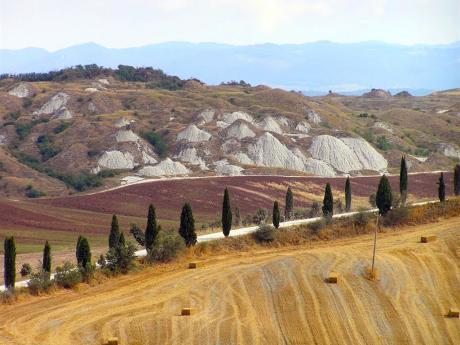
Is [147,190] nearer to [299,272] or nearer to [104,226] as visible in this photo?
[104,226]

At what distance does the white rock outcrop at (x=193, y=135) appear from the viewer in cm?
16575

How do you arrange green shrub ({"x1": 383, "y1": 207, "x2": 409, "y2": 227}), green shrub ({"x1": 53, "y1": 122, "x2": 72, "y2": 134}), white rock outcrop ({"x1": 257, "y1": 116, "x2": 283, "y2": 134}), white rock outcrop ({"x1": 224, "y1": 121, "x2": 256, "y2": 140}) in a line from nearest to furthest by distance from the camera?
green shrub ({"x1": 383, "y1": 207, "x2": 409, "y2": 227})
white rock outcrop ({"x1": 224, "y1": 121, "x2": 256, "y2": 140})
green shrub ({"x1": 53, "y1": 122, "x2": 72, "y2": 134})
white rock outcrop ({"x1": 257, "y1": 116, "x2": 283, "y2": 134})

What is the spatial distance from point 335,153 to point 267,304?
378 feet

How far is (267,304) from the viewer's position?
46.8m

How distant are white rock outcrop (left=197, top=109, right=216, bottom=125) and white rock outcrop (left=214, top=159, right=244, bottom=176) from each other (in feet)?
104

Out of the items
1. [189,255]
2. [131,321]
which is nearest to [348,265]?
[189,255]

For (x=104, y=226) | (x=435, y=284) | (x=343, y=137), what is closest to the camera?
(x=435, y=284)

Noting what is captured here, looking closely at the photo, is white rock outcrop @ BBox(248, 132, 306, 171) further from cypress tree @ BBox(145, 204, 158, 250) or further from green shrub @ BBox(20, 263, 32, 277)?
cypress tree @ BBox(145, 204, 158, 250)

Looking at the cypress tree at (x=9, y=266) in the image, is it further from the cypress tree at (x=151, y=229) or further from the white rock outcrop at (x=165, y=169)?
the white rock outcrop at (x=165, y=169)

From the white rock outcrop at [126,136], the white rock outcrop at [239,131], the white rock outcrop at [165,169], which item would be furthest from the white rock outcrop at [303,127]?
the white rock outcrop at [165,169]

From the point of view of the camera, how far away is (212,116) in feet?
611

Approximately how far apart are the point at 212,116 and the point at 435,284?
450ft

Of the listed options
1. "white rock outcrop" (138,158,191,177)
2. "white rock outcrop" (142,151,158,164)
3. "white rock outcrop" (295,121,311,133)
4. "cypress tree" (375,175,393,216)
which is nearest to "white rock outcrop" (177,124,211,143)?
"white rock outcrop" (142,151,158,164)

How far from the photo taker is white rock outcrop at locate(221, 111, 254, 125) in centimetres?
18588
